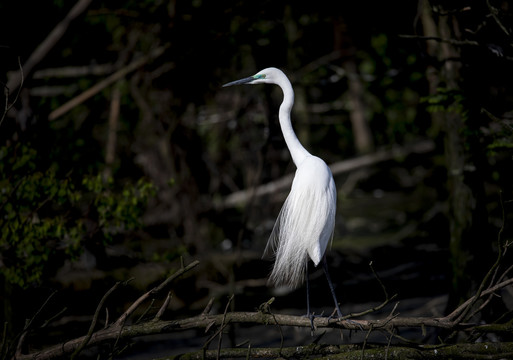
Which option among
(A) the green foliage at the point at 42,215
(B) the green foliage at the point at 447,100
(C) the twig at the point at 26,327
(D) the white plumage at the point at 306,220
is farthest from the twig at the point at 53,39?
(B) the green foliage at the point at 447,100

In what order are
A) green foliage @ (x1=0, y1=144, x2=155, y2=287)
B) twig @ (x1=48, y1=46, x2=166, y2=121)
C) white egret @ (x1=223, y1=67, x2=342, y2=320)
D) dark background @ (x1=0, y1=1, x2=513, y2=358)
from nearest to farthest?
white egret @ (x1=223, y1=67, x2=342, y2=320) < green foliage @ (x1=0, y1=144, x2=155, y2=287) < dark background @ (x1=0, y1=1, x2=513, y2=358) < twig @ (x1=48, y1=46, x2=166, y2=121)

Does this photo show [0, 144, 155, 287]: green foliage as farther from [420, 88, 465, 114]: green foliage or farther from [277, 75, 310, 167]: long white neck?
[420, 88, 465, 114]: green foliage

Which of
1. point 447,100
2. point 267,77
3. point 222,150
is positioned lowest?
point 222,150

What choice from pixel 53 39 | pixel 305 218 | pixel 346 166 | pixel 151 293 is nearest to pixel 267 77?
pixel 305 218

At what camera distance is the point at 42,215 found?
17.4 feet

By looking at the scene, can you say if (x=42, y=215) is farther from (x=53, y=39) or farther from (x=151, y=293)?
(x=151, y=293)

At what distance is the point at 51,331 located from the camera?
743 centimetres

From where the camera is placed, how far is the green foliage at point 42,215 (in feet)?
15.6

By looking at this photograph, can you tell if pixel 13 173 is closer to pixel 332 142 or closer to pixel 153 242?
pixel 153 242

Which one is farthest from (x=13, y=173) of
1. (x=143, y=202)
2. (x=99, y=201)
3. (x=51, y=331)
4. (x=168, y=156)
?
(x=168, y=156)

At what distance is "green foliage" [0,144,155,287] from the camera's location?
15.6 ft

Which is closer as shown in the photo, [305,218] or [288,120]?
[305,218]

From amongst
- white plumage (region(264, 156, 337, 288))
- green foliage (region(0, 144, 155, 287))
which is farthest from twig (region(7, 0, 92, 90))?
white plumage (region(264, 156, 337, 288))

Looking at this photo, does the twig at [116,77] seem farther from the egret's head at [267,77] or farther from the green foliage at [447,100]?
the green foliage at [447,100]
